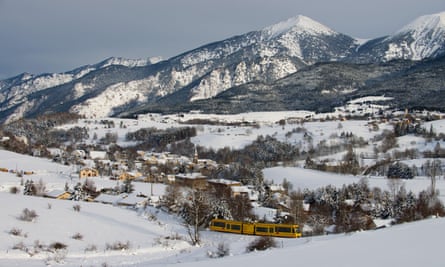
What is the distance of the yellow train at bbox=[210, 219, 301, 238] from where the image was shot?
2938cm

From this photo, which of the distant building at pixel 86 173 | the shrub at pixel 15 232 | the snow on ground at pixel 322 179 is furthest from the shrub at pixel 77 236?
the snow on ground at pixel 322 179

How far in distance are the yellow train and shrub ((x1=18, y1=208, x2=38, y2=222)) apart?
12.0 m

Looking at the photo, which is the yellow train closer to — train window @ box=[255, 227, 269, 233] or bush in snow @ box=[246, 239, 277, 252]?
train window @ box=[255, 227, 269, 233]

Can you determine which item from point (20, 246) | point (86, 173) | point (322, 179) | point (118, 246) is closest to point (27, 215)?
point (20, 246)

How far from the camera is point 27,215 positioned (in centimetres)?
2400

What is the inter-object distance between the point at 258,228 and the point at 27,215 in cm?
1416

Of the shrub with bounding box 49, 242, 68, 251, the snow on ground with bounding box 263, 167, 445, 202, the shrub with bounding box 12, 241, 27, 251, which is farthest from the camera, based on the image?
the snow on ground with bounding box 263, 167, 445, 202

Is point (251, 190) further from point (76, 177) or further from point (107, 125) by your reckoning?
point (107, 125)

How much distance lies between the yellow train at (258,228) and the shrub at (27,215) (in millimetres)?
11963

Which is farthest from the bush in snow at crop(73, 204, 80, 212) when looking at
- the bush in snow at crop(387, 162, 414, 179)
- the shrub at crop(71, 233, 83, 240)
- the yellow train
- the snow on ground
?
the bush in snow at crop(387, 162, 414, 179)

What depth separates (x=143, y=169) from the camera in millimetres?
93438

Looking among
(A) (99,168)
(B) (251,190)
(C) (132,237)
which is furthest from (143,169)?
(C) (132,237)

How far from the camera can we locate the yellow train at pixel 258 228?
29.4 meters

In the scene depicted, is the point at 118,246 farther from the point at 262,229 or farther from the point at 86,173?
the point at 86,173
